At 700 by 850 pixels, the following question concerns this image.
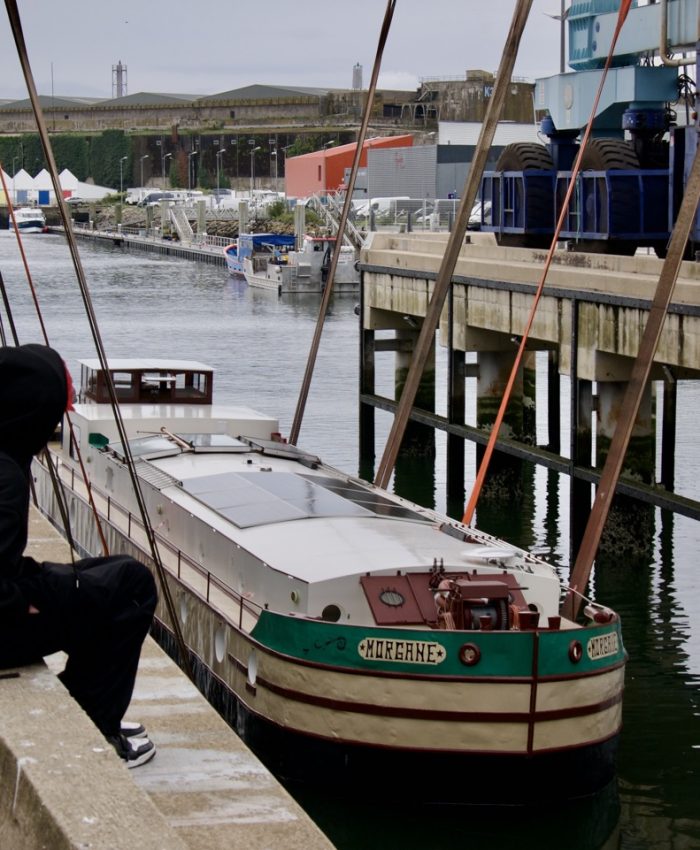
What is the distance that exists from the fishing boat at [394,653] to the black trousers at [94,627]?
6761 mm

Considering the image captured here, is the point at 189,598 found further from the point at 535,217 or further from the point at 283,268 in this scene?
the point at 283,268

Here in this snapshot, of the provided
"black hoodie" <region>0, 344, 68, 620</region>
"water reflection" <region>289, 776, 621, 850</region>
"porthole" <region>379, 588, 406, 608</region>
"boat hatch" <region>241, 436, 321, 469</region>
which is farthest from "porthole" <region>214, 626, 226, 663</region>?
"black hoodie" <region>0, 344, 68, 620</region>

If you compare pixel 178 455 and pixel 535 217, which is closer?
pixel 178 455

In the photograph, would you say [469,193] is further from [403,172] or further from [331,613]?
[403,172]

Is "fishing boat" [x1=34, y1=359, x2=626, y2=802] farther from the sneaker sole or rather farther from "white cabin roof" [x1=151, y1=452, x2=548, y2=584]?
the sneaker sole

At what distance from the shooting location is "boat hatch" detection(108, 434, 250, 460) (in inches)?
881

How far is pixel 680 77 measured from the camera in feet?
111

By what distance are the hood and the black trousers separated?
2.22 feet

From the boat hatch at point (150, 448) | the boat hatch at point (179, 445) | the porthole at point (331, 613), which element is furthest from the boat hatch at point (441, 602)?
the boat hatch at point (150, 448)

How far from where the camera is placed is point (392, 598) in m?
15.4

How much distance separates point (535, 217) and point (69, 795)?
102 feet

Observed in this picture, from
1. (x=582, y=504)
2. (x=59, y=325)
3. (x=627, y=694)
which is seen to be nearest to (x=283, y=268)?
(x=59, y=325)

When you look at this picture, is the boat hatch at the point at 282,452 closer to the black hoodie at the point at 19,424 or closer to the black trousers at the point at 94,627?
the black trousers at the point at 94,627

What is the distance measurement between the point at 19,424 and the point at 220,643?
399 inches
